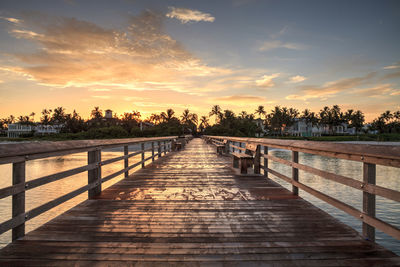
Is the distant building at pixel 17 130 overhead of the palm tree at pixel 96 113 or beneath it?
beneath

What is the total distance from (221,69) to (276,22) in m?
10.5

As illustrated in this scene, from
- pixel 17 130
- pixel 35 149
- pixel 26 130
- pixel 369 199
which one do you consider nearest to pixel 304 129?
pixel 369 199

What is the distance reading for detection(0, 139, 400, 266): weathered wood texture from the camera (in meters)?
2.13

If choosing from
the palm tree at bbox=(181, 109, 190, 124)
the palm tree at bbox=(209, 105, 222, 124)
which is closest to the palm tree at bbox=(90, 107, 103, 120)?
the palm tree at bbox=(181, 109, 190, 124)

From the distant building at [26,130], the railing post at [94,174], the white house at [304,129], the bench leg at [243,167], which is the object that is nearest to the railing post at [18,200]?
the railing post at [94,174]

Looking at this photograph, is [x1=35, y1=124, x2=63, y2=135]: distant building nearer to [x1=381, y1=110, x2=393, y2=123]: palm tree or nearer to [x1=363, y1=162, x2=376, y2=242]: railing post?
[x1=363, y1=162, x2=376, y2=242]: railing post

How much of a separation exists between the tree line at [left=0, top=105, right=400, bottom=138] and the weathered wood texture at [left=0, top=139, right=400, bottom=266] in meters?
69.4

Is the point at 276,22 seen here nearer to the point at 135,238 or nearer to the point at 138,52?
the point at 138,52

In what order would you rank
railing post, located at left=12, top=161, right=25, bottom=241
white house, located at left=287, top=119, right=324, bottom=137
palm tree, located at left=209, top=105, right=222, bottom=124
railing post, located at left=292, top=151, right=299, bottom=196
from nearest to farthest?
railing post, located at left=12, top=161, right=25, bottom=241 < railing post, located at left=292, top=151, right=299, bottom=196 < white house, located at left=287, top=119, right=324, bottom=137 < palm tree, located at left=209, top=105, right=222, bottom=124

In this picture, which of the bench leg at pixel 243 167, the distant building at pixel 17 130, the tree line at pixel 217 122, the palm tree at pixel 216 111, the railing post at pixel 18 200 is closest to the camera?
the railing post at pixel 18 200

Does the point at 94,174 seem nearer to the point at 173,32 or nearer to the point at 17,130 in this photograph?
the point at 173,32

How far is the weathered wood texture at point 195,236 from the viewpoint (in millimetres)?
2127

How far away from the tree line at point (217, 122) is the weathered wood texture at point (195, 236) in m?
69.4

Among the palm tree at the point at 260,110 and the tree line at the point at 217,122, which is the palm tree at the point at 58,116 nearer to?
the tree line at the point at 217,122
